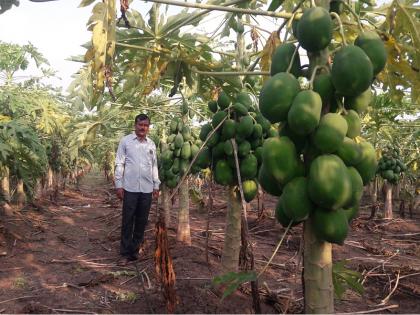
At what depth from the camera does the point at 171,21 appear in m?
3.20

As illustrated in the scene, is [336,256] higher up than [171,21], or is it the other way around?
[171,21]

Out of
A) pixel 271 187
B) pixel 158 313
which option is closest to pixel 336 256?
pixel 158 313

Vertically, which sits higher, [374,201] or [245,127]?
[245,127]

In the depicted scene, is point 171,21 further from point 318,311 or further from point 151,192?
point 318,311

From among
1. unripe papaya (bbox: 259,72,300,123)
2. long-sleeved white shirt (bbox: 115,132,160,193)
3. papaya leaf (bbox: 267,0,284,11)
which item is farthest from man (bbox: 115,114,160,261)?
unripe papaya (bbox: 259,72,300,123)

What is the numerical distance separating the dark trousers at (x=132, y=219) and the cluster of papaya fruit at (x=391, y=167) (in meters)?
5.38

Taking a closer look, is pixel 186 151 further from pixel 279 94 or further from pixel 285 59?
pixel 279 94

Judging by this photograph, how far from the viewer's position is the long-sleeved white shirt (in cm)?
438

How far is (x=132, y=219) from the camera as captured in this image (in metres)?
4.46

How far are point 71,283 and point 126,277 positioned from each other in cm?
47

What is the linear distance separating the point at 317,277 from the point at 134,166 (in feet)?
10.6

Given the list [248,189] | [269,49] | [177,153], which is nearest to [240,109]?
[248,189]

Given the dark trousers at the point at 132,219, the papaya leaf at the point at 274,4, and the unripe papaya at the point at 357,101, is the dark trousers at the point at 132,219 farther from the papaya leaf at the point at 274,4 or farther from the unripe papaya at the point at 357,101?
the unripe papaya at the point at 357,101

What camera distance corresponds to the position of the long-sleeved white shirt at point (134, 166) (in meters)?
4.38
